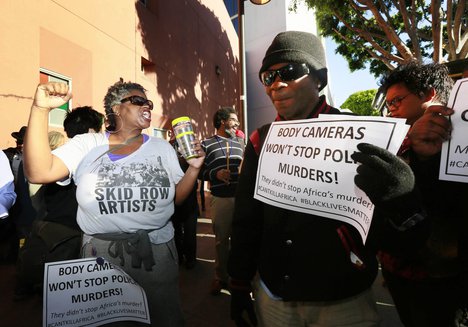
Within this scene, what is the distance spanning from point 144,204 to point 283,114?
0.99 m

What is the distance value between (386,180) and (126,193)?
1.40 meters

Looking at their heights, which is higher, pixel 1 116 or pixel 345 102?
pixel 345 102

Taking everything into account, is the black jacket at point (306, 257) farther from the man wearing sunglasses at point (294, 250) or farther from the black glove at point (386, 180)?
the black glove at point (386, 180)

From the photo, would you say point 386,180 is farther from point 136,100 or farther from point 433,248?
point 136,100

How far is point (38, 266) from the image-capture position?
239cm

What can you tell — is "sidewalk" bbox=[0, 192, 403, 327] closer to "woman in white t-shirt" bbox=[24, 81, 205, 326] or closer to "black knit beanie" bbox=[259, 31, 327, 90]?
"woman in white t-shirt" bbox=[24, 81, 205, 326]

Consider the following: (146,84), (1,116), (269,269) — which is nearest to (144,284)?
(269,269)

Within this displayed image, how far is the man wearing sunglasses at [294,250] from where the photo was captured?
1258 mm

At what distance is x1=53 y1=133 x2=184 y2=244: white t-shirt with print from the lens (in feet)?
5.64

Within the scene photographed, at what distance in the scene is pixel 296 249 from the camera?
132 cm

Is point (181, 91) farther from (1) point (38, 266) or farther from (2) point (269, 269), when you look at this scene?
(2) point (269, 269)

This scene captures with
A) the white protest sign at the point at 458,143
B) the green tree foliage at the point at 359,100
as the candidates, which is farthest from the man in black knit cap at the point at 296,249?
the green tree foliage at the point at 359,100

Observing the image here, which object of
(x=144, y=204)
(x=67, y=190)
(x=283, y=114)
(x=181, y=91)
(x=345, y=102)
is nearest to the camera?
(x=283, y=114)

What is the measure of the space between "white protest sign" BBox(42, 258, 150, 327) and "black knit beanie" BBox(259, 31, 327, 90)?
1.49 meters
